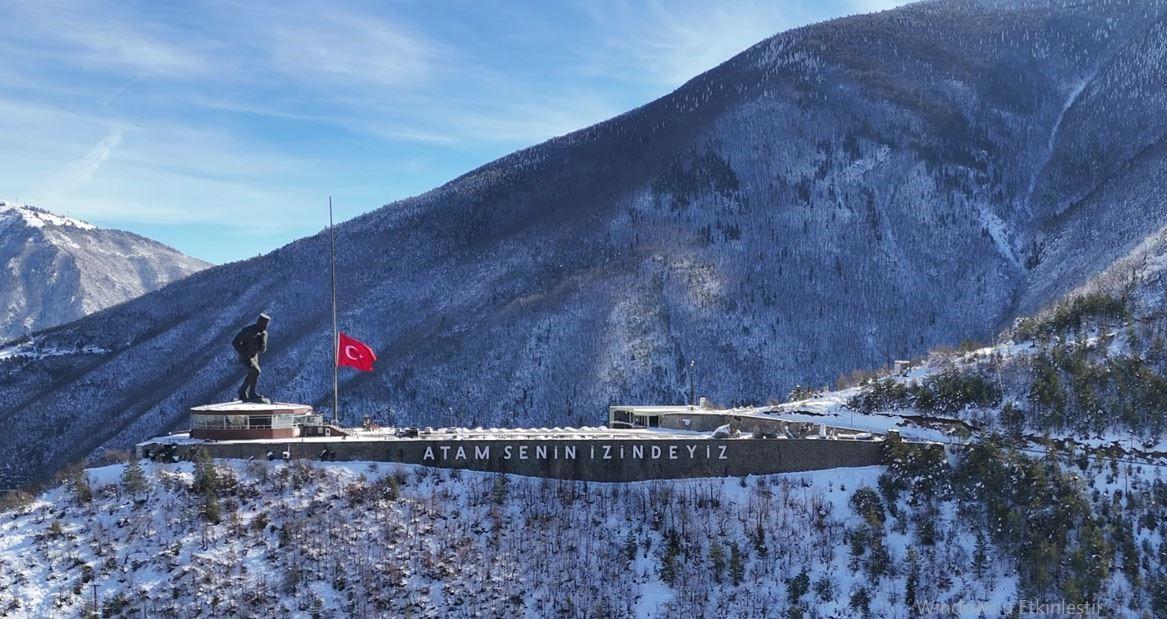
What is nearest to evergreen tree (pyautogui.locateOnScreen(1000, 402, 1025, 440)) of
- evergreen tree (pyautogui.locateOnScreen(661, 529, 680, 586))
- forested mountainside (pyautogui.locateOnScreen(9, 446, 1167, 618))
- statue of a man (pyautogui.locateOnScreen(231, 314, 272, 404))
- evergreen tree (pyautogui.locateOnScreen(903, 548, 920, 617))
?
forested mountainside (pyautogui.locateOnScreen(9, 446, 1167, 618))

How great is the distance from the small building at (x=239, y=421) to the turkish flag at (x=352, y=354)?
4.25 metres

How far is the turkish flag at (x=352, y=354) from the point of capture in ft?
164

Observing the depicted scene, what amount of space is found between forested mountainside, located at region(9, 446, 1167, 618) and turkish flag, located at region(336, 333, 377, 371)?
6.61 meters

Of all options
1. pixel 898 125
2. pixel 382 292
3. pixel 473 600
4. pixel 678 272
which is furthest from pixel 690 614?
pixel 898 125

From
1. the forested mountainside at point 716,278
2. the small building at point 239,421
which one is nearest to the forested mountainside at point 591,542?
the small building at point 239,421

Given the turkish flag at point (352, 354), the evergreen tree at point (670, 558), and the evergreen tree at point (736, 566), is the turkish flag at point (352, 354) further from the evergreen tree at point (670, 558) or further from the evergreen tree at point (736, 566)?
the evergreen tree at point (736, 566)

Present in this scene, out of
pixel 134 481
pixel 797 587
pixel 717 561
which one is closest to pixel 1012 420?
pixel 797 587

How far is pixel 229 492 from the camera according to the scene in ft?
139

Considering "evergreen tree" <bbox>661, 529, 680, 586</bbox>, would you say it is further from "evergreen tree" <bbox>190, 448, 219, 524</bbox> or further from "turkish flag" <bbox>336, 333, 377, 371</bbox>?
"evergreen tree" <bbox>190, 448, 219, 524</bbox>

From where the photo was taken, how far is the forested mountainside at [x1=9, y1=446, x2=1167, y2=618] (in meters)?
38.4

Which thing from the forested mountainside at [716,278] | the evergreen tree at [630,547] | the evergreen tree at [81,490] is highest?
the forested mountainside at [716,278]

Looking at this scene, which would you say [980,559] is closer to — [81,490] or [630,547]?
[630,547]

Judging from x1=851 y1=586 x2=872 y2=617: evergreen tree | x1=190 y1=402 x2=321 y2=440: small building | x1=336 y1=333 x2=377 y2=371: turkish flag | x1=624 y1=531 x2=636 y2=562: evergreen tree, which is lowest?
x1=851 y1=586 x2=872 y2=617: evergreen tree

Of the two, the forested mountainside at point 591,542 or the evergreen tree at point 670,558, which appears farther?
the evergreen tree at point 670,558
